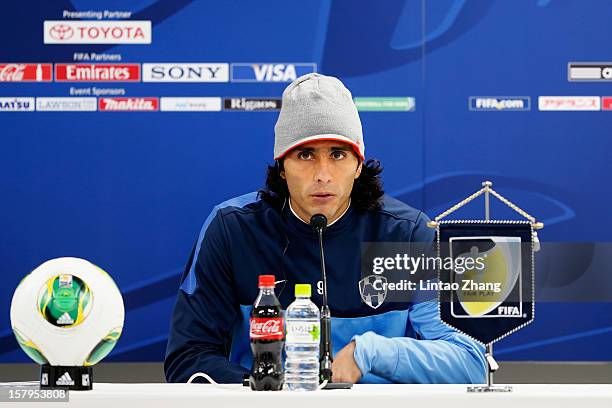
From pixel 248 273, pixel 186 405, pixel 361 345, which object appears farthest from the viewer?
pixel 248 273

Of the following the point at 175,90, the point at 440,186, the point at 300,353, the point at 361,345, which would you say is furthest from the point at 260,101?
the point at 300,353

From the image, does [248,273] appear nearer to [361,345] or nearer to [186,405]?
[361,345]

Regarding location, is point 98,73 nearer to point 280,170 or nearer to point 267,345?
point 280,170

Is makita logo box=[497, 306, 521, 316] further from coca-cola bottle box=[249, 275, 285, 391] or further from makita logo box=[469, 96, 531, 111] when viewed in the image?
makita logo box=[469, 96, 531, 111]

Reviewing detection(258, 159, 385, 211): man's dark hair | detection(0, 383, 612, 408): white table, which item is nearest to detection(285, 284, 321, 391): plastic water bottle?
detection(0, 383, 612, 408): white table

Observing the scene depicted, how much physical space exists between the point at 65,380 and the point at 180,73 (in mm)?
2260

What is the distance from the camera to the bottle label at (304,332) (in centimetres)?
170

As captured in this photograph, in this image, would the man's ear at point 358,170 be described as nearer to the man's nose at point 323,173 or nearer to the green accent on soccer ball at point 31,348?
the man's nose at point 323,173

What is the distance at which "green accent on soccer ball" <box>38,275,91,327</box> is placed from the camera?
1596 millimetres

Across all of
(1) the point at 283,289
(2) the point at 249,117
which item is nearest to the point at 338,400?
(1) the point at 283,289

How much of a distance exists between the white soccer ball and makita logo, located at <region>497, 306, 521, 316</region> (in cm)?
69

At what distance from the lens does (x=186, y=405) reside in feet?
5.07

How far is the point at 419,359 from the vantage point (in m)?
2.06

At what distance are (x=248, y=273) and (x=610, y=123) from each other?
204 centimetres
